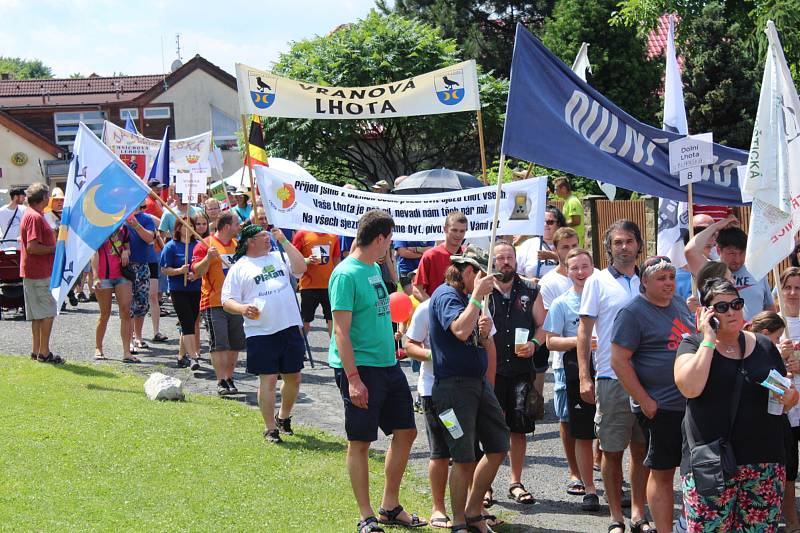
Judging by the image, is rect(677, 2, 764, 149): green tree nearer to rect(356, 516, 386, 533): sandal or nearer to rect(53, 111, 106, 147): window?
rect(356, 516, 386, 533): sandal

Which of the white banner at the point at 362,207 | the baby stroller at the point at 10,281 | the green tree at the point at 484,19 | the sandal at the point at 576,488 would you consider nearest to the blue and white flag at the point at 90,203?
the white banner at the point at 362,207

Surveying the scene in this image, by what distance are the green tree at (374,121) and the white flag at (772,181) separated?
25.2 m

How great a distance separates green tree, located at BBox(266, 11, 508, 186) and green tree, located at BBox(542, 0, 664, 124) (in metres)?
2.51

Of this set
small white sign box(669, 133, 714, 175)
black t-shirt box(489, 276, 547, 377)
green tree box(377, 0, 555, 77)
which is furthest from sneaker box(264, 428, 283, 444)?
green tree box(377, 0, 555, 77)

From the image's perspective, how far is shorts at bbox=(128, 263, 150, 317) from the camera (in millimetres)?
13977

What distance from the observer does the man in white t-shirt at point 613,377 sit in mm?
6918

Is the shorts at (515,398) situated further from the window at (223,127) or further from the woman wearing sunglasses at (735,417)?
the window at (223,127)

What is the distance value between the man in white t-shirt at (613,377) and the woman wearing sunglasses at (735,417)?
51.1 inches

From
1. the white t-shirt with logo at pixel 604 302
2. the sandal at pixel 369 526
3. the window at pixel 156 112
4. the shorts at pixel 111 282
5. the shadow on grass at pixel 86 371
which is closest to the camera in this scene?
the sandal at pixel 369 526

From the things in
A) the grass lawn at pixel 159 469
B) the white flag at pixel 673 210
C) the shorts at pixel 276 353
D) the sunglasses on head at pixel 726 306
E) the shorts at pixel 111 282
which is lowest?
the grass lawn at pixel 159 469

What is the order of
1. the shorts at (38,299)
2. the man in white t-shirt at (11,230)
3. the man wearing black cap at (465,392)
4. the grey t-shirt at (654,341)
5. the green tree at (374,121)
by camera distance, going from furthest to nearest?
the green tree at (374,121)
the man in white t-shirt at (11,230)
the shorts at (38,299)
the man wearing black cap at (465,392)
the grey t-shirt at (654,341)

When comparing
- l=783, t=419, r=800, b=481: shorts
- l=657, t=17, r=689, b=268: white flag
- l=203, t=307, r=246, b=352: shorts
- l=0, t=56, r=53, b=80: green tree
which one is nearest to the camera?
l=783, t=419, r=800, b=481: shorts

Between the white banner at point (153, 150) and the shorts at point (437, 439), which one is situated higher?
the white banner at point (153, 150)

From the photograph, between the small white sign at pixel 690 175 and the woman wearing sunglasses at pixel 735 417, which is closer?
the woman wearing sunglasses at pixel 735 417
